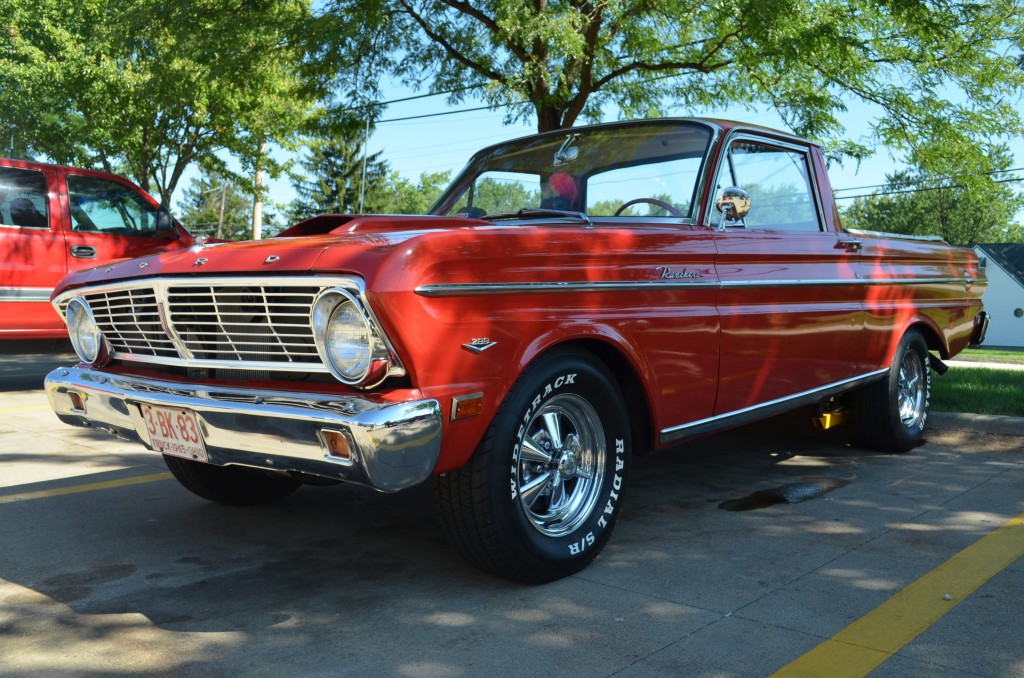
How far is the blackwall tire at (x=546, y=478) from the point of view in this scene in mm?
3037

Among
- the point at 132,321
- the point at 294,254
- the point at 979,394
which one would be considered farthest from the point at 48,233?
the point at 979,394

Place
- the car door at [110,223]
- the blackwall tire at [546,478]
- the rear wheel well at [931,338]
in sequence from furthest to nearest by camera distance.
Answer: the car door at [110,223] < the rear wheel well at [931,338] < the blackwall tire at [546,478]

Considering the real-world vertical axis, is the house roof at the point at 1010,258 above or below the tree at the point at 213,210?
below

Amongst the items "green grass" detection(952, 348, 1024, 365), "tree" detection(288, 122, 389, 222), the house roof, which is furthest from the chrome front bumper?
"tree" detection(288, 122, 389, 222)

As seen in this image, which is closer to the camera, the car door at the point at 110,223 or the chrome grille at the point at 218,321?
the chrome grille at the point at 218,321

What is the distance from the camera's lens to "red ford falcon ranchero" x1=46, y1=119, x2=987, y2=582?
2.83 m

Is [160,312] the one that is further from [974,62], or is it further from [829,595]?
[974,62]

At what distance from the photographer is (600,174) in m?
4.42

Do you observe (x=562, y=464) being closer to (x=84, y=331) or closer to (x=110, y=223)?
(x=84, y=331)

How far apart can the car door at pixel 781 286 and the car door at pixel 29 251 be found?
6.54 meters

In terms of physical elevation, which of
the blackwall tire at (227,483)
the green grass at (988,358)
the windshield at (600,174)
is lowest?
the green grass at (988,358)

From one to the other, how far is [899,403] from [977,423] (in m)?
0.96

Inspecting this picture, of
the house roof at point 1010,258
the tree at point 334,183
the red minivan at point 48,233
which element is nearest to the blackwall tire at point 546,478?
the red minivan at point 48,233

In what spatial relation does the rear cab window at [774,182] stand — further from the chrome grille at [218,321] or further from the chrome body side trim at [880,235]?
the chrome grille at [218,321]
